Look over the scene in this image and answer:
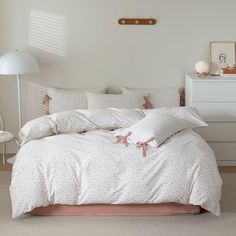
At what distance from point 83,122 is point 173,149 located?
0.91m

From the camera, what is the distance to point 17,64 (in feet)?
14.9

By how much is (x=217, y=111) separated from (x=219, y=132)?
20 centimetres

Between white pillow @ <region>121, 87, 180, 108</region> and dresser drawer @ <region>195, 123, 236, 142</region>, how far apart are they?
1.33 feet

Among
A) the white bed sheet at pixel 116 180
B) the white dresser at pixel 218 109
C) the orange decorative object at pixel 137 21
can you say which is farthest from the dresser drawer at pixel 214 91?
the white bed sheet at pixel 116 180

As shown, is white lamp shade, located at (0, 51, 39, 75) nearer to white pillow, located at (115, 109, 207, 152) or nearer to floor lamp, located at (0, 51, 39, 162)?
floor lamp, located at (0, 51, 39, 162)

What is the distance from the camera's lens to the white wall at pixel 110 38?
16.2 ft

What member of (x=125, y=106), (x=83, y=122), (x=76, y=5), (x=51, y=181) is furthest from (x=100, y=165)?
(x=76, y=5)

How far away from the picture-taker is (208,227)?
11.5 ft

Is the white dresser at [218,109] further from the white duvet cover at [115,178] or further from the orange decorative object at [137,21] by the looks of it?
the white duvet cover at [115,178]

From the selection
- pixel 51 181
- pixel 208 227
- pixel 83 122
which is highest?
pixel 83 122

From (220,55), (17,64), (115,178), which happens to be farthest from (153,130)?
(220,55)

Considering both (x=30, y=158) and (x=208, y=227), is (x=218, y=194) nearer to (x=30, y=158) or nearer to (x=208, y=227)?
(x=208, y=227)

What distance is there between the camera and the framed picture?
197 inches

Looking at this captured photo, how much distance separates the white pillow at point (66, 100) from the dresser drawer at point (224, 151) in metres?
1.29
